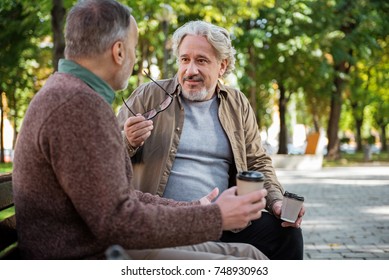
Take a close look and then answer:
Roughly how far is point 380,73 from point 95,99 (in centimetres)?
2974

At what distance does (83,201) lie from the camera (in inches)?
62.7

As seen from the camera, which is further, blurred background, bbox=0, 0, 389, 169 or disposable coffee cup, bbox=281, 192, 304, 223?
blurred background, bbox=0, 0, 389, 169

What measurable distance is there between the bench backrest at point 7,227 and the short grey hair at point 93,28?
73cm

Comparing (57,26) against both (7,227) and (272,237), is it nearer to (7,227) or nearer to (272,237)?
(272,237)

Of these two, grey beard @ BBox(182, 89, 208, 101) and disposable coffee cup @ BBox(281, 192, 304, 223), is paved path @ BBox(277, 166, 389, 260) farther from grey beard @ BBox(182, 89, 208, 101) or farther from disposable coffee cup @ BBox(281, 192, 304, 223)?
disposable coffee cup @ BBox(281, 192, 304, 223)

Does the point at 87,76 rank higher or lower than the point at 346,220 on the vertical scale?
higher

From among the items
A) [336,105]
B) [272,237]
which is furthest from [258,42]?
[272,237]

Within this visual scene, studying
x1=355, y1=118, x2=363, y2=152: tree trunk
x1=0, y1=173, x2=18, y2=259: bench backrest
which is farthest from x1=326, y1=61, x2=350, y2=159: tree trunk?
x1=0, y1=173, x2=18, y2=259: bench backrest

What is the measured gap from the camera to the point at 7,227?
2193 millimetres

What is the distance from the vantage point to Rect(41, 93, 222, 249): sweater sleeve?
62.6 inches

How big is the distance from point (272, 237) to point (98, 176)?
155 centimetres

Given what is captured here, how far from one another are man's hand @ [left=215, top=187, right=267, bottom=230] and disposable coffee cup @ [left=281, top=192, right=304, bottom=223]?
726 mm

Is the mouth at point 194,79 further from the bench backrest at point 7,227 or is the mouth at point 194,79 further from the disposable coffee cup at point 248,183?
the disposable coffee cup at point 248,183
